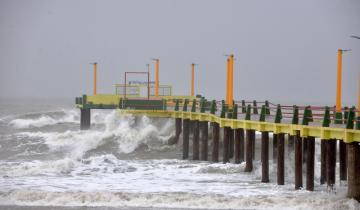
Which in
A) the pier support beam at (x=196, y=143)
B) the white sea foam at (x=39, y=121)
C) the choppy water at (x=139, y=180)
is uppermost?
the pier support beam at (x=196, y=143)

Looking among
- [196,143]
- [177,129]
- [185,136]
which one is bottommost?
[196,143]

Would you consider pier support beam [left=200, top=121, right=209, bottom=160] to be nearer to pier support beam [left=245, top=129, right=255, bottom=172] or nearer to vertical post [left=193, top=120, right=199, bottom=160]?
vertical post [left=193, top=120, right=199, bottom=160]

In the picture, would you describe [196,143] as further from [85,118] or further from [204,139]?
[85,118]

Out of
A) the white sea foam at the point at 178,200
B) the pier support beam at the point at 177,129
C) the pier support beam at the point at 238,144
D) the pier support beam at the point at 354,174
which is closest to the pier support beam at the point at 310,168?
the white sea foam at the point at 178,200

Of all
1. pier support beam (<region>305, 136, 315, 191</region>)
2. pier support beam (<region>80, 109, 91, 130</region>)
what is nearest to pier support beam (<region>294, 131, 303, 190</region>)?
pier support beam (<region>305, 136, 315, 191</region>)

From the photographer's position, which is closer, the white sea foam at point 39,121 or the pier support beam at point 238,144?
the pier support beam at point 238,144

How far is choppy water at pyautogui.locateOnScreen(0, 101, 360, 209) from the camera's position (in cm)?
2491

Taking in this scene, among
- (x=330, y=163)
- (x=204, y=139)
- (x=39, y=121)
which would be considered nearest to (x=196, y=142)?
(x=204, y=139)

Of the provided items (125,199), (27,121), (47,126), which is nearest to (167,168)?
(125,199)

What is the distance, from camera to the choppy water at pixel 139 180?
24.9 m

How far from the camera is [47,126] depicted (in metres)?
75.4

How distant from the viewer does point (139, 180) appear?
31141 mm

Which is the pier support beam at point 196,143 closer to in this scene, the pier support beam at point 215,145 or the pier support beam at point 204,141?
the pier support beam at point 204,141

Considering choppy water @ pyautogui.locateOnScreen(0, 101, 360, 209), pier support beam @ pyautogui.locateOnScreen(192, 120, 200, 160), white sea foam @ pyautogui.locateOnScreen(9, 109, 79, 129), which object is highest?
pier support beam @ pyautogui.locateOnScreen(192, 120, 200, 160)
